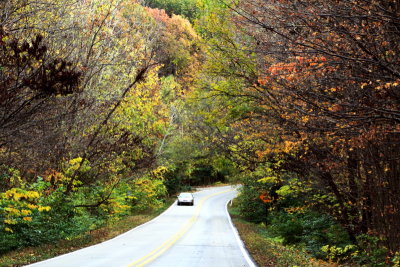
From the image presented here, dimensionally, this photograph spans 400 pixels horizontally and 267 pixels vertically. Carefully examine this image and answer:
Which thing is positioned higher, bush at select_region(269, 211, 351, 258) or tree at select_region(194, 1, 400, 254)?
tree at select_region(194, 1, 400, 254)

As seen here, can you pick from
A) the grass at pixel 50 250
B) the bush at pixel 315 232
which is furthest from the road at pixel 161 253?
the bush at pixel 315 232

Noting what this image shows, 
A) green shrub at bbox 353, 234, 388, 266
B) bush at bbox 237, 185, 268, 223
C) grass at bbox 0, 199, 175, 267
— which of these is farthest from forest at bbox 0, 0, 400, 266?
bush at bbox 237, 185, 268, 223

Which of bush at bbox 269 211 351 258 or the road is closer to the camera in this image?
the road

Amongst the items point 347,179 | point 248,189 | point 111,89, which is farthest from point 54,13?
point 248,189

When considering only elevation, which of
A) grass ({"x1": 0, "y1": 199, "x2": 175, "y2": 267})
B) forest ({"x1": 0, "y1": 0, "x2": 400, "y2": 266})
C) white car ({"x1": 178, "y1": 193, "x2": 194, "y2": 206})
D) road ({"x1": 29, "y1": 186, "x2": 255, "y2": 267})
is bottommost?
road ({"x1": 29, "y1": 186, "x2": 255, "y2": 267})

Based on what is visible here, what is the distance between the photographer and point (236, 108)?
15523 millimetres

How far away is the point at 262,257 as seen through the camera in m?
12.4

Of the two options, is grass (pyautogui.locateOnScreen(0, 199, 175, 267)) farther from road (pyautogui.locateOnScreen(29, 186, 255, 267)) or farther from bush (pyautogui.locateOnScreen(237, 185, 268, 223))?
bush (pyautogui.locateOnScreen(237, 185, 268, 223))

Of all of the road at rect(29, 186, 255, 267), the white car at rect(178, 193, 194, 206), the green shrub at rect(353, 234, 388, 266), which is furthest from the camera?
the white car at rect(178, 193, 194, 206)

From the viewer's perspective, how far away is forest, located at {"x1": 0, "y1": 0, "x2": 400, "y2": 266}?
717 cm

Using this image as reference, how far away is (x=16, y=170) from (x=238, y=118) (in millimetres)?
8407

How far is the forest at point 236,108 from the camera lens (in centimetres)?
717

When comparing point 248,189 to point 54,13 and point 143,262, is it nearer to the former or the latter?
point 143,262

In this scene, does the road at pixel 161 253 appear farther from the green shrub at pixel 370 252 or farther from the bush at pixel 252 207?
the bush at pixel 252 207
